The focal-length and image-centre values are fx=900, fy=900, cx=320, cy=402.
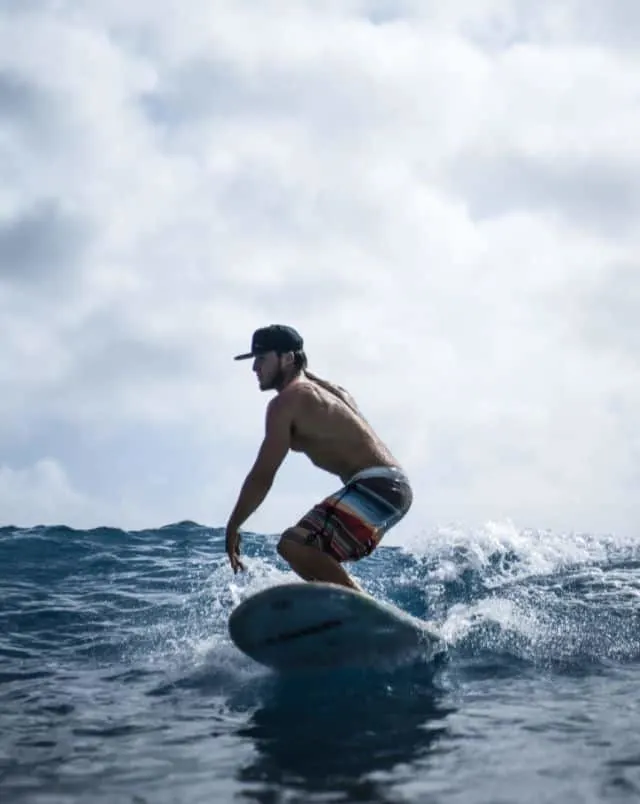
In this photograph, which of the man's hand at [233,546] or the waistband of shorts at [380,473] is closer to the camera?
the man's hand at [233,546]

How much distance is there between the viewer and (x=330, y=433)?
21.2ft

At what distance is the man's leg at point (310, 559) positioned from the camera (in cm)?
632

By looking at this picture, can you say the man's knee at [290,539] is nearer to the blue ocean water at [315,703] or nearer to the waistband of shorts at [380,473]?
the waistband of shorts at [380,473]

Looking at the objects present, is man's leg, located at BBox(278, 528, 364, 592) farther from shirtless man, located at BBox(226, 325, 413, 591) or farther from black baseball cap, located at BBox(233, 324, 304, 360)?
black baseball cap, located at BBox(233, 324, 304, 360)

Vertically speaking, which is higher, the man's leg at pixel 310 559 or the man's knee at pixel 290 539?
the man's knee at pixel 290 539

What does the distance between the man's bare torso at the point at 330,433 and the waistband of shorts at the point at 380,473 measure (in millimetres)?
38

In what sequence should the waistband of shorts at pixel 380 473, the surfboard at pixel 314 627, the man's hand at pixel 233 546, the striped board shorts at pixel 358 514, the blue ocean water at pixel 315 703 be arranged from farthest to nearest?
the waistband of shorts at pixel 380 473, the striped board shorts at pixel 358 514, the man's hand at pixel 233 546, the surfboard at pixel 314 627, the blue ocean water at pixel 315 703

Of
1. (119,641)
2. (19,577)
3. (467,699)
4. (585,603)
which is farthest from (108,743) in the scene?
(19,577)

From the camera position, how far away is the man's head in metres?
6.61

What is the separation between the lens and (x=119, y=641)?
7906 mm

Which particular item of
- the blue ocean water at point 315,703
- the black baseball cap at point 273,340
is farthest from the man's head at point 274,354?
the blue ocean water at point 315,703

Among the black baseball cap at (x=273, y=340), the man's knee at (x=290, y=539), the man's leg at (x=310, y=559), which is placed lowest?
the man's leg at (x=310, y=559)

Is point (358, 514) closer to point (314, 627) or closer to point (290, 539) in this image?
point (290, 539)

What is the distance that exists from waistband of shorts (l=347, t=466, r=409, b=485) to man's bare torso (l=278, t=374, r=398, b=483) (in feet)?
0.12
